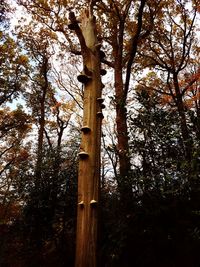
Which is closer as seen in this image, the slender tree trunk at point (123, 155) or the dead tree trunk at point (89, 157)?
the dead tree trunk at point (89, 157)

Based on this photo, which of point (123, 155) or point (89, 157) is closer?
point (89, 157)

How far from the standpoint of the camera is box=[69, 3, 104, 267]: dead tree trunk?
10.0 ft

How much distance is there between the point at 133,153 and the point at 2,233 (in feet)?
18.4

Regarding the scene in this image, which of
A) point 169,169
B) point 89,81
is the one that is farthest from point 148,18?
point 89,81

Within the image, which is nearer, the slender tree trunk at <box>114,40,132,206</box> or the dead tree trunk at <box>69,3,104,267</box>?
the dead tree trunk at <box>69,3,104,267</box>

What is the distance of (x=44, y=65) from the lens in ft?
52.2

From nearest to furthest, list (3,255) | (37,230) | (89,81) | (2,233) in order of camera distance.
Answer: (89,81)
(37,230)
(3,255)
(2,233)

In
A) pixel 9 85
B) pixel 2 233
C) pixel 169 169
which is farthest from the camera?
pixel 9 85

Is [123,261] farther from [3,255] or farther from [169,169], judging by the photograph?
[3,255]

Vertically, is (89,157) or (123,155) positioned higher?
(123,155)

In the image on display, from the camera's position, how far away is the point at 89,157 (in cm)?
346

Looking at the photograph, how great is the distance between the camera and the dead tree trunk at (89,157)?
→ 306 centimetres

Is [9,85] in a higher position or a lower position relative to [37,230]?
higher

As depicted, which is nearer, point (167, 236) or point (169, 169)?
point (167, 236)
